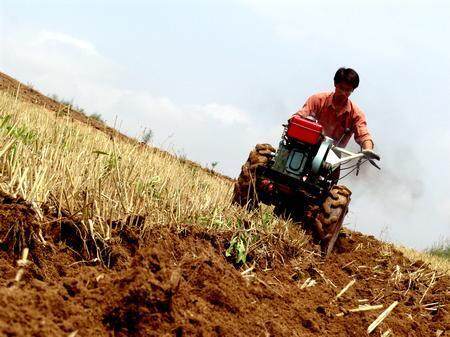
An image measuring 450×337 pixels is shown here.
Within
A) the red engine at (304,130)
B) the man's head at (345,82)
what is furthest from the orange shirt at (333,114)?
the red engine at (304,130)

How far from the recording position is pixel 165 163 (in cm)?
688

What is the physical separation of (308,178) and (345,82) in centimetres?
120

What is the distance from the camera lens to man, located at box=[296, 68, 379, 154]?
6.18m

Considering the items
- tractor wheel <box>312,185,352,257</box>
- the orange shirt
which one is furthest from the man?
Answer: tractor wheel <box>312,185,352,257</box>

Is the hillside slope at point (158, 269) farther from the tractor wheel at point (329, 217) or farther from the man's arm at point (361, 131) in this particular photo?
the man's arm at point (361, 131)

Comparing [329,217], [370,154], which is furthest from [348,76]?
[329,217]

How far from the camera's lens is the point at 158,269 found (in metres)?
2.75

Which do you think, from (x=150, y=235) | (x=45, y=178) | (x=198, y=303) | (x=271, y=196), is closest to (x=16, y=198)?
(x=45, y=178)

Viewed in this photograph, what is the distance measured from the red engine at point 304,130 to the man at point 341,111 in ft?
2.63

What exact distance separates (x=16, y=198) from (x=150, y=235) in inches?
31.7

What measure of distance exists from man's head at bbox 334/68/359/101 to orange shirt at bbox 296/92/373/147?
105 mm

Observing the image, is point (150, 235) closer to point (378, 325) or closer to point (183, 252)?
point (183, 252)

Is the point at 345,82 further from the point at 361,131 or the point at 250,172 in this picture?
the point at 250,172

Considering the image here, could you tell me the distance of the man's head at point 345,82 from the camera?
6168 millimetres
